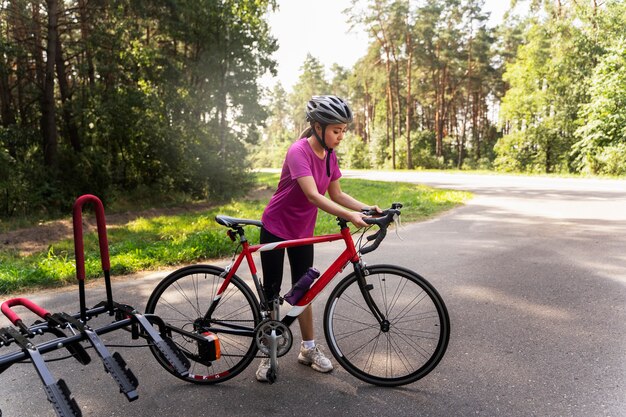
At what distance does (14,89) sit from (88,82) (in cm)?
379

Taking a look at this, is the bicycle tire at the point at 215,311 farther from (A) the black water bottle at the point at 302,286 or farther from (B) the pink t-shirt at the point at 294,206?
(B) the pink t-shirt at the point at 294,206

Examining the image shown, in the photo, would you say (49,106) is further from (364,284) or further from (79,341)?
(364,284)

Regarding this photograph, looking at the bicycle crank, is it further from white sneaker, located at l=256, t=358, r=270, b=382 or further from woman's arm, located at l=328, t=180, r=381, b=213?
woman's arm, located at l=328, t=180, r=381, b=213

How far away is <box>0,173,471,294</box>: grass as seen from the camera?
20.2 feet

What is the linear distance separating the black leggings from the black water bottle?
126mm

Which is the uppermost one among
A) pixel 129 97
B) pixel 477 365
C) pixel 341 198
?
pixel 129 97

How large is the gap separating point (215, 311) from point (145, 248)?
16.8 ft

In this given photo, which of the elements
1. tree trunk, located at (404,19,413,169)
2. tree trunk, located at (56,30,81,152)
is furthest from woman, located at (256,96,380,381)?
tree trunk, located at (404,19,413,169)

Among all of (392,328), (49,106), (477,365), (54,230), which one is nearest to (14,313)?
(392,328)

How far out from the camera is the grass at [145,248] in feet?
20.2

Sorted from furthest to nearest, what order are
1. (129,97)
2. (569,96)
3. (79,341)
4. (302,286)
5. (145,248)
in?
1. (569,96)
2. (129,97)
3. (145,248)
4. (302,286)
5. (79,341)

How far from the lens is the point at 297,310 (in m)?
3.25

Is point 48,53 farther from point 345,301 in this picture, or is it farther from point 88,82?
point 345,301

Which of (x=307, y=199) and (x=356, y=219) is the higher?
(x=307, y=199)
